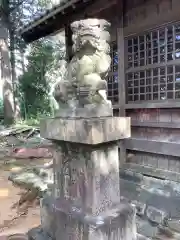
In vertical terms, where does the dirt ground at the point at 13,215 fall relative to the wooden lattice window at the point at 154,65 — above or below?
below

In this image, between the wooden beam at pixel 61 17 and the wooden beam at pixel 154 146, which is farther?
the wooden beam at pixel 61 17

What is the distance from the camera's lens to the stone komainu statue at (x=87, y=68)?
2619 millimetres

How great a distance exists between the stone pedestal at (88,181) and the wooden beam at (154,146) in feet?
7.55

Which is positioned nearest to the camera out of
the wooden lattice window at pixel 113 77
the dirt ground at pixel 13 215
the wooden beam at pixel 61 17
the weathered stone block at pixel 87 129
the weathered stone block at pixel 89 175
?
the weathered stone block at pixel 87 129

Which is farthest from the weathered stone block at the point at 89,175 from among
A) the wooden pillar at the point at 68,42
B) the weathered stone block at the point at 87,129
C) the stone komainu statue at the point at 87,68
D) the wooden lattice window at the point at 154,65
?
the wooden pillar at the point at 68,42

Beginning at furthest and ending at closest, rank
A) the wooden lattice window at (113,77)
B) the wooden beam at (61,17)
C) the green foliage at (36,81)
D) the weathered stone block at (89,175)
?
the green foliage at (36,81) → the wooden lattice window at (113,77) → the wooden beam at (61,17) → the weathered stone block at (89,175)

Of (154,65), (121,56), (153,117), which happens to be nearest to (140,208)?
(153,117)

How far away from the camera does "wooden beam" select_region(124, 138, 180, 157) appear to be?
484 cm

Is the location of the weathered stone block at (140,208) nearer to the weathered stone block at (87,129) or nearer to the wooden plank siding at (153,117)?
the wooden plank siding at (153,117)

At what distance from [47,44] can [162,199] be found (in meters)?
16.1

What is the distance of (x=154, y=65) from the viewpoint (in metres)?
5.15

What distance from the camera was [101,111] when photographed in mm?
2627

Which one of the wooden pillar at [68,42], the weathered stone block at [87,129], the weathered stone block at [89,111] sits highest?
the wooden pillar at [68,42]

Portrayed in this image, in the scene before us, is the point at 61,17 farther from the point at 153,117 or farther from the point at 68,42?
the point at 153,117
